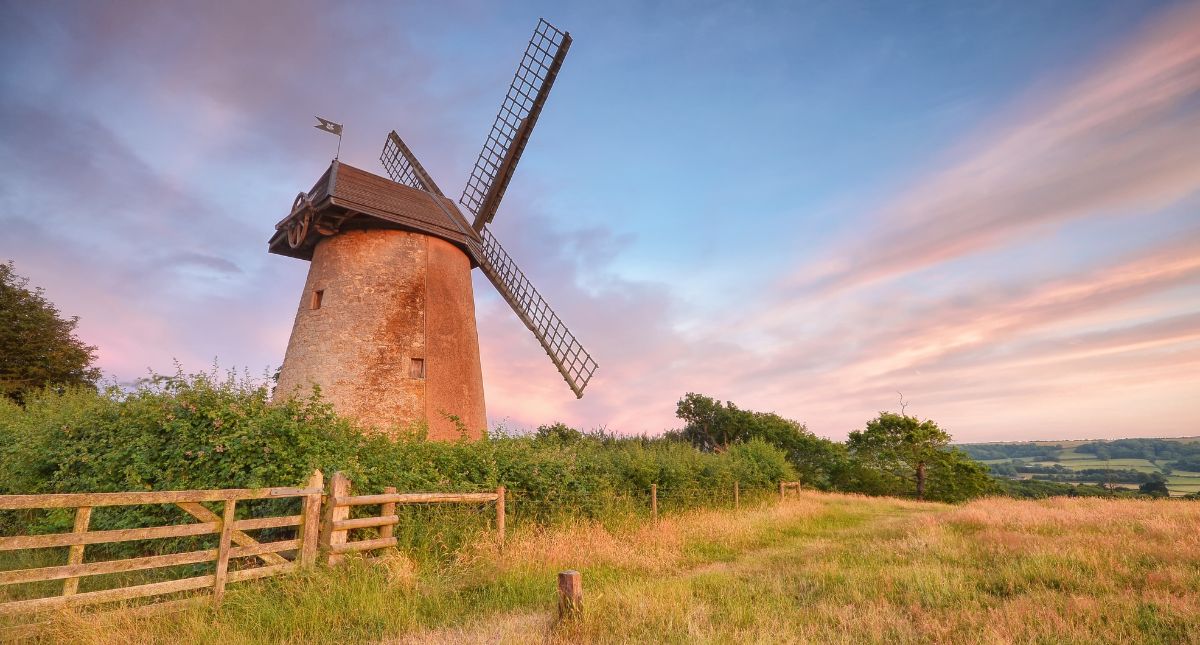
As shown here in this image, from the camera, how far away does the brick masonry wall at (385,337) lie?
1379 centimetres

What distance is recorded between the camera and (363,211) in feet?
47.5

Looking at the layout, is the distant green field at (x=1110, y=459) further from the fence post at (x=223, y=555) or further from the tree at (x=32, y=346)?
the tree at (x=32, y=346)

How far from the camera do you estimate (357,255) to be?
14922 millimetres

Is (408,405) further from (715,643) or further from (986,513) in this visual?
(986,513)

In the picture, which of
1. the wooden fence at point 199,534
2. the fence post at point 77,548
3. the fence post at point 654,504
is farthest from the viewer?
the fence post at point 654,504

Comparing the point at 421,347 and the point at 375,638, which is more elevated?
the point at 421,347

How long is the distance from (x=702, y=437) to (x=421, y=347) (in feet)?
122

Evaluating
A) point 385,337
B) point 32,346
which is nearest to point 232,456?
point 385,337

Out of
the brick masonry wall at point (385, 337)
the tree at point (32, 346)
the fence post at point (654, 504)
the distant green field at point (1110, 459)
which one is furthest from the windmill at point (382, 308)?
the distant green field at point (1110, 459)

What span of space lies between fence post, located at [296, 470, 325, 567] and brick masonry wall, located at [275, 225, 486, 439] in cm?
687

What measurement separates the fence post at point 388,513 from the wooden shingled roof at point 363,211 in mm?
9300

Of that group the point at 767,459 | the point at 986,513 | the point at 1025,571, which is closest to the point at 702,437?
the point at 767,459

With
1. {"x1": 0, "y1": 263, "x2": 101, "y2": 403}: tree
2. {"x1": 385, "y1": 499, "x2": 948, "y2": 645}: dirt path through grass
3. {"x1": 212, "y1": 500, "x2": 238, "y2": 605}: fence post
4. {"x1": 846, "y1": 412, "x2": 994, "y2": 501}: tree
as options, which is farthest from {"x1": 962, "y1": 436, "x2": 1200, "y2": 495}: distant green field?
{"x1": 0, "y1": 263, "x2": 101, "y2": 403}: tree

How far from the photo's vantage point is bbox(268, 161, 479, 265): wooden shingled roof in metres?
14.6
